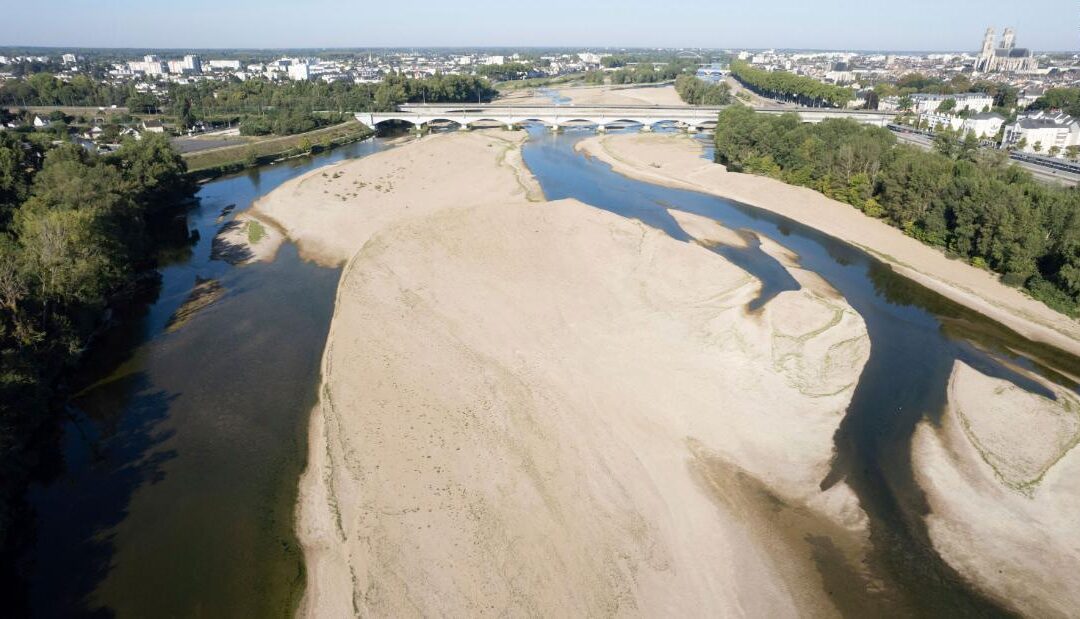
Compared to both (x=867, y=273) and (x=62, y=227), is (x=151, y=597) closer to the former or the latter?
(x=62, y=227)

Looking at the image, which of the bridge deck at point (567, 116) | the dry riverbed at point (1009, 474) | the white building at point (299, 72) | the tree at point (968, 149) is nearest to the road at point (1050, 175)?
the tree at point (968, 149)

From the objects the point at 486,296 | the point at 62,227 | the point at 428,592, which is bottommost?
the point at 428,592

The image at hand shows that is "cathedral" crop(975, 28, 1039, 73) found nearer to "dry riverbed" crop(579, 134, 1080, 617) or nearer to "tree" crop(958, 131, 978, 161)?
"tree" crop(958, 131, 978, 161)

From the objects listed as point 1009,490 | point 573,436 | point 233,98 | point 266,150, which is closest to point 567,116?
point 266,150

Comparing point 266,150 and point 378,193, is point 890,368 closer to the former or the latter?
point 378,193

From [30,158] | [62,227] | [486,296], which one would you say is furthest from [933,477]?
[30,158]

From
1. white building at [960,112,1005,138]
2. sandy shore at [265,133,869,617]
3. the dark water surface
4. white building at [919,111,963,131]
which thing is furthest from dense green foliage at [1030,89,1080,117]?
the dark water surface
